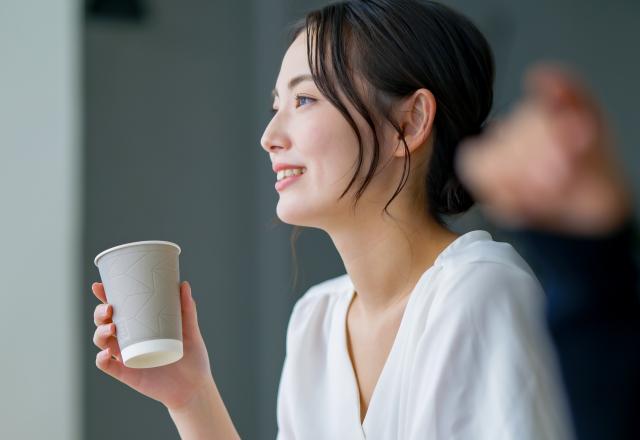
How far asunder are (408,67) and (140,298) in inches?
23.3

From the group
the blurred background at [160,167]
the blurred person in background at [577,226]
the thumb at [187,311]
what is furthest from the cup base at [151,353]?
the blurred background at [160,167]

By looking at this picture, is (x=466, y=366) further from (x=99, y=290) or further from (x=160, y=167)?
Result: (x=160, y=167)

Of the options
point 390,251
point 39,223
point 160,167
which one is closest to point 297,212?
point 390,251

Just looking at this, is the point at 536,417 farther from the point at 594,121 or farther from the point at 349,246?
the point at 594,121

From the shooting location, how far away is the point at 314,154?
143 cm

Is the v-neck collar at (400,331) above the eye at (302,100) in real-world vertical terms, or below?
below

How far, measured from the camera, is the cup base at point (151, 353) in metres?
1.25

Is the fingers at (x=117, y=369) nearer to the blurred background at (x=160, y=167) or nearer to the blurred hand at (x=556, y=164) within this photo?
the blurred hand at (x=556, y=164)

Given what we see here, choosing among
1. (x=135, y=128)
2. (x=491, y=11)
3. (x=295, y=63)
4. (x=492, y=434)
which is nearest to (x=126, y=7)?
(x=135, y=128)

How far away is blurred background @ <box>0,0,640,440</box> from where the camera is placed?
105 inches

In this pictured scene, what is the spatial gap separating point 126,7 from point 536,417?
2337mm

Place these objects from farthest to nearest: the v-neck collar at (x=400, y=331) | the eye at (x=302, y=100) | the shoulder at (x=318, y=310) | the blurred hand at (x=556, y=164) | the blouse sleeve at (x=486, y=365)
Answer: the shoulder at (x=318, y=310) < the eye at (x=302, y=100) < the v-neck collar at (x=400, y=331) < the blouse sleeve at (x=486, y=365) < the blurred hand at (x=556, y=164)

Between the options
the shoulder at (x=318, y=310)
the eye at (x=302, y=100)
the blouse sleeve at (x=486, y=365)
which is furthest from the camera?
the shoulder at (x=318, y=310)

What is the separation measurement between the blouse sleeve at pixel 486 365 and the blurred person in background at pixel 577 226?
50 centimetres
